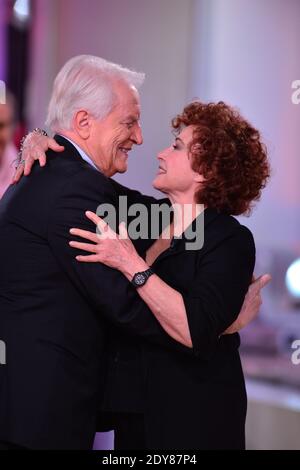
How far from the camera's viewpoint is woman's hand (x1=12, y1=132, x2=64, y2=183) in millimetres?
2082

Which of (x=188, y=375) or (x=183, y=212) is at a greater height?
(x=183, y=212)

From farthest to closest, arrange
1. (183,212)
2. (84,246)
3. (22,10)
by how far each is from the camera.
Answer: (22,10) → (183,212) → (84,246)

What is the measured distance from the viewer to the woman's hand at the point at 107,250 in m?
1.93

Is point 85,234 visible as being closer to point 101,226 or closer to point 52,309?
point 101,226

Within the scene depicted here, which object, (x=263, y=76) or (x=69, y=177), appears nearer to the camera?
(x=69, y=177)

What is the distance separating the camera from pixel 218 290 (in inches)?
78.7

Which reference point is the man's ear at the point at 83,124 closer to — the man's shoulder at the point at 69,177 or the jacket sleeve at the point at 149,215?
the man's shoulder at the point at 69,177

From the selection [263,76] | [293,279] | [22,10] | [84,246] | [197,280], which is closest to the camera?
[84,246]

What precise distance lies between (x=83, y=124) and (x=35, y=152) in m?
0.15

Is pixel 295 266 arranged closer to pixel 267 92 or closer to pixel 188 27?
pixel 267 92

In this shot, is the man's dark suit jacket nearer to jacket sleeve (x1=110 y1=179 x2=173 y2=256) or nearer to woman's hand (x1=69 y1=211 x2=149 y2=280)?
woman's hand (x1=69 y1=211 x2=149 y2=280)

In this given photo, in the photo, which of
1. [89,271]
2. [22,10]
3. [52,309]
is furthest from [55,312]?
[22,10]

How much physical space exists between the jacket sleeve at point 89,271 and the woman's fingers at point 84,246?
2cm

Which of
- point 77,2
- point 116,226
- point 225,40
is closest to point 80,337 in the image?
point 116,226
